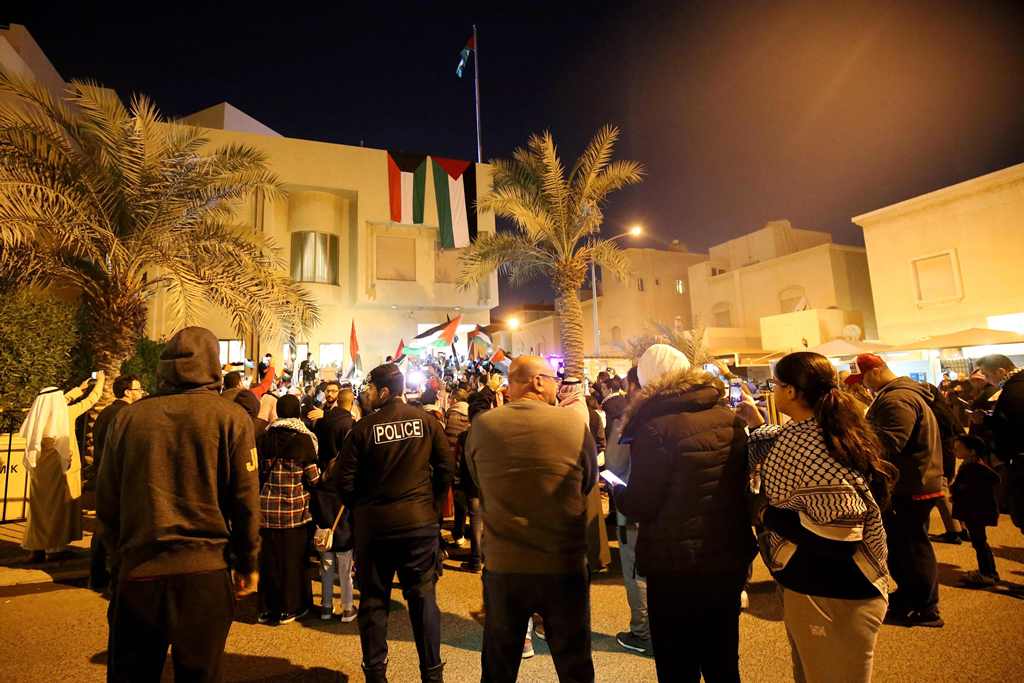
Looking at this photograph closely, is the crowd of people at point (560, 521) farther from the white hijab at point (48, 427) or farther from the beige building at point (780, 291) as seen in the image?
the beige building at point (780, 291)

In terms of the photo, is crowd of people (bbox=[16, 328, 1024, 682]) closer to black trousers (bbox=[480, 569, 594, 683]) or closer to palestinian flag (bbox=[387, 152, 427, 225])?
black trousers (bbox=[480, 569, 594, 683])

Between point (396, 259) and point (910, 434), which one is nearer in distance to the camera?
point (910, 434)

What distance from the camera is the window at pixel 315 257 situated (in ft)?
75.8

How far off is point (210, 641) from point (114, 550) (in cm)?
63

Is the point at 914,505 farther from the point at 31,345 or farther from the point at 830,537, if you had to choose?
the point at 31,345

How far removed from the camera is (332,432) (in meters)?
5.08

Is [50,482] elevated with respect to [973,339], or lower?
lower

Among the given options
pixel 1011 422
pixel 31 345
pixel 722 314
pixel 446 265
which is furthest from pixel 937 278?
pixel 31 345

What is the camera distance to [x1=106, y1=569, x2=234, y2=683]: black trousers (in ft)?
7.39

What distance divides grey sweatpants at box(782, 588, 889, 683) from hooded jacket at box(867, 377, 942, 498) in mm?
2370

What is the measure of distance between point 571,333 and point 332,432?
32.5ft

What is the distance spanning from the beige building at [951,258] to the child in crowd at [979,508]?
68.0ft

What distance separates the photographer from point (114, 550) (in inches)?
95.1

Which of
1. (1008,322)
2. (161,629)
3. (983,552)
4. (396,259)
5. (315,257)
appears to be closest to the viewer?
(161,629)
